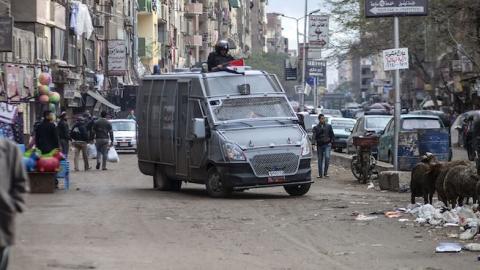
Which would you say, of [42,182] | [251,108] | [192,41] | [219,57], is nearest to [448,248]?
[251,108]

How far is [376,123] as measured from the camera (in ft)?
119

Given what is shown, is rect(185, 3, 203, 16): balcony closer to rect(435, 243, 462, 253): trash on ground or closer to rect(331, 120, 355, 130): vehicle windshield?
rect(331, 120, 355, 130): vehicle windshield

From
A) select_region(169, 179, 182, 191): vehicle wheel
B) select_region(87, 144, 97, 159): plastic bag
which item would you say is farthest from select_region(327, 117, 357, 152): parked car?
select_region(169, 179, 182, 191): vehicle wheel

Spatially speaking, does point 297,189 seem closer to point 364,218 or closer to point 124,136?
point 364,218


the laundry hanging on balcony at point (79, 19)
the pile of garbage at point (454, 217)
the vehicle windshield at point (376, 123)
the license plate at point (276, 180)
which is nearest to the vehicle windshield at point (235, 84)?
the license plate at point (276, 180)

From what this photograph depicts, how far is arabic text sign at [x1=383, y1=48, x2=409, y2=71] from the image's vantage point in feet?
74.6

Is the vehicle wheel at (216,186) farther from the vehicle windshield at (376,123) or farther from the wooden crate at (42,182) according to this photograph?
the vehicle windshield at (376,123)

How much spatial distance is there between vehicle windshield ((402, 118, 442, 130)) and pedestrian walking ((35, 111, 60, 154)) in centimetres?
1194

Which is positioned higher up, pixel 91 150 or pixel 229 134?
pixel 229 134

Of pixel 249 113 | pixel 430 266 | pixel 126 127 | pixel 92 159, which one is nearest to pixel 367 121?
pixel 92 159

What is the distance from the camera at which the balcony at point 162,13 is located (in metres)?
86.2

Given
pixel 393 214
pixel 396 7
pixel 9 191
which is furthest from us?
pixel 396 7

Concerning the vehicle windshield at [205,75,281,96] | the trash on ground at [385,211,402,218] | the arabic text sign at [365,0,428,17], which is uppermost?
the arabic text sign at [365,0,428,17]

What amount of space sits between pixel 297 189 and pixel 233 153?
6.46 feet
